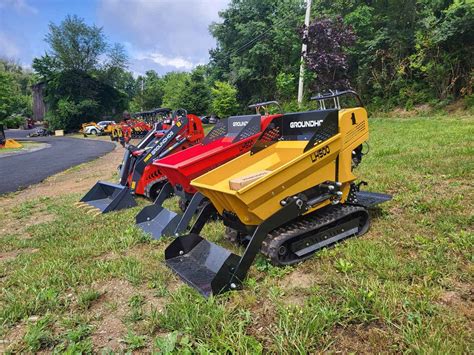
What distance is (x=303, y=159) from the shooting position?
341cm

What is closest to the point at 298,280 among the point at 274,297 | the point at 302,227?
the point at 274,297

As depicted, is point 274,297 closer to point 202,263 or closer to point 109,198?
point 202,263

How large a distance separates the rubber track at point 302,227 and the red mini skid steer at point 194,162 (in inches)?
57.8

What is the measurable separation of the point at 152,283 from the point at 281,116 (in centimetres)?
233

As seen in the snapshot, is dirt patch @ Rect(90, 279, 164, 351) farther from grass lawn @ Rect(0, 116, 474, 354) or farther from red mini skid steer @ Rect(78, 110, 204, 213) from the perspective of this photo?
red mini skid steer @ Rect(78, 110, 204, 213)

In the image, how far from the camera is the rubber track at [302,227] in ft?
10.4

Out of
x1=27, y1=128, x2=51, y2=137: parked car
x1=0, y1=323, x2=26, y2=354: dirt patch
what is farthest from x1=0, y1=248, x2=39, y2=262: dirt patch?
x1=27, y1=128, x2=51, y2=137: parked car

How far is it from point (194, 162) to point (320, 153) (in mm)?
1998

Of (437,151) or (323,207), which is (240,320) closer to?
(323,207)

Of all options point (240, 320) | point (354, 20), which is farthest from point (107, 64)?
point (240, 320)

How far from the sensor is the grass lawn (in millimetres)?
2256

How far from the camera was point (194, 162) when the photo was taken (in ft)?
16.5

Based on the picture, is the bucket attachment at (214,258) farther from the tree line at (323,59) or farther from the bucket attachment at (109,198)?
the tree line at (323,59)

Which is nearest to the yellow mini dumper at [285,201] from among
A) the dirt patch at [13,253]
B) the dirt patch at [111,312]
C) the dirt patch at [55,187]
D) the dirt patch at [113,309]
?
the dirt patch at [113,309]
